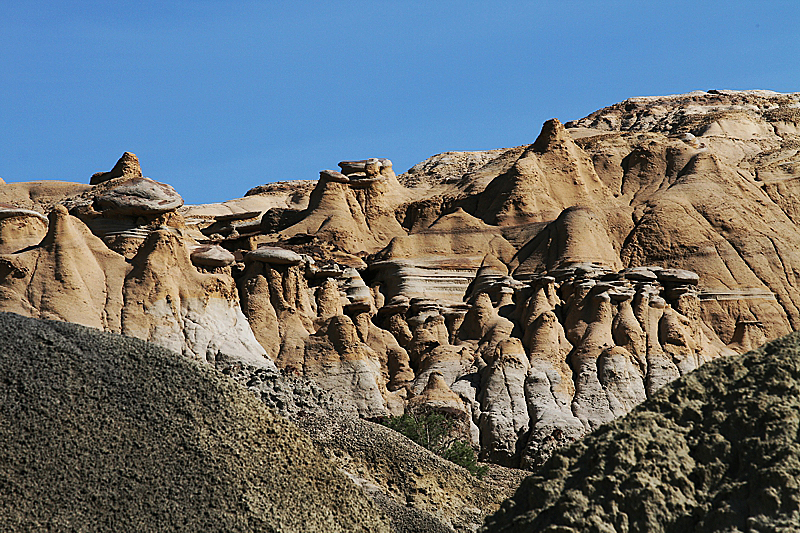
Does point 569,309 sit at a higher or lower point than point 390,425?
higher

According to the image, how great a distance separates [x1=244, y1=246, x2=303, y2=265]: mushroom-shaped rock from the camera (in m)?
58.0

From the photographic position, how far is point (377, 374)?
54.9 m

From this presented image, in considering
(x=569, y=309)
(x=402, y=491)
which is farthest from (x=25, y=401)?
(x=569, y=309)

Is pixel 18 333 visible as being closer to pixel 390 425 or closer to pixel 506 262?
pixel 390 425

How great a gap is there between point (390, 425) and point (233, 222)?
124 ft

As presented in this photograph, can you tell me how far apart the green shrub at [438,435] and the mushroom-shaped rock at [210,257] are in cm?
1075

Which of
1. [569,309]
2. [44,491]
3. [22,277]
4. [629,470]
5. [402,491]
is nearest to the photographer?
[629,470]

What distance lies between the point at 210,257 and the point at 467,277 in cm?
2036

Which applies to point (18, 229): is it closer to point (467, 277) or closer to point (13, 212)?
point (13, 212)

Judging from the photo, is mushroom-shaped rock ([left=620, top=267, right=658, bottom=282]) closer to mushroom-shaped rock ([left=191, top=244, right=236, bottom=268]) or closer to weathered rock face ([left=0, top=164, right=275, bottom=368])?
mushroom-shaped rock ([left=191, top=244, right=236, bottom=268])

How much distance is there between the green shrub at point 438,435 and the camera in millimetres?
43844

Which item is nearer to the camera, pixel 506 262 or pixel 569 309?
pixel 569 309

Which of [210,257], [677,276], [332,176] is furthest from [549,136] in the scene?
[210,257]

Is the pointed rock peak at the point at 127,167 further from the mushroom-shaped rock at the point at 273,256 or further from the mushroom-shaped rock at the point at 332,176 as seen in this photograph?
the mushroom-shaped rock at the point at 273,256
